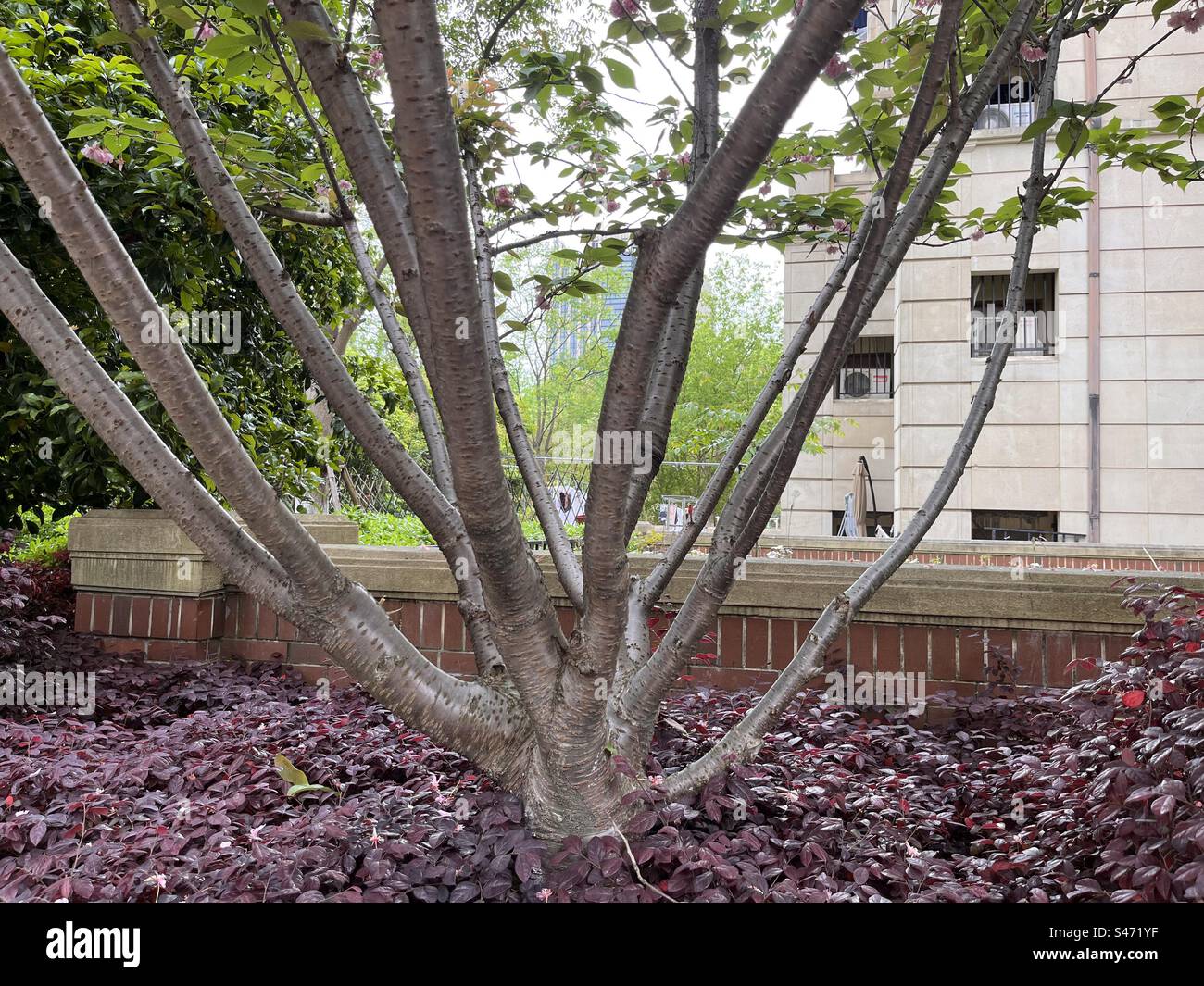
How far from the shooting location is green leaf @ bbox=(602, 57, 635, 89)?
253 cm

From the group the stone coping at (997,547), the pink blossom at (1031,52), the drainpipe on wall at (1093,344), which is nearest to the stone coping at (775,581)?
the pink blossom at (1031,52)

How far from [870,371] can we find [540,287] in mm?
13367

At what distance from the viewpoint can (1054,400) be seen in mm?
12367

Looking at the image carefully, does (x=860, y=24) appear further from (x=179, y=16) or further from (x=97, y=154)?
(x=179, y=16)

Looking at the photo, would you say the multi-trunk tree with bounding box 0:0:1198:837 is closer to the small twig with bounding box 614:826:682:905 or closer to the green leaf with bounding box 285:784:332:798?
the small twig with bounding box 614:826:682:905

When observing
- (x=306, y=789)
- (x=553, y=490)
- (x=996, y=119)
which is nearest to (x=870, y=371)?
(x=996, y=119)

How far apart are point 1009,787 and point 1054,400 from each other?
11.2 meters

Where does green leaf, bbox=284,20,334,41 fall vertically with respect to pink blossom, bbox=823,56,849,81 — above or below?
below

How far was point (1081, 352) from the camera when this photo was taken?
12.4 metres

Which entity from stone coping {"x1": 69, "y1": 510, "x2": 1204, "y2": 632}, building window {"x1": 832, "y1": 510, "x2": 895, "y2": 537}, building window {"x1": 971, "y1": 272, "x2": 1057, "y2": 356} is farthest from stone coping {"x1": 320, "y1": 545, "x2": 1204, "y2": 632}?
building window {"x1": 832, "y1": 510, "x2": 895, "y2": 537}

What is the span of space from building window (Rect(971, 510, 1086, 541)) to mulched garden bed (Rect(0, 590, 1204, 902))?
9.95 m

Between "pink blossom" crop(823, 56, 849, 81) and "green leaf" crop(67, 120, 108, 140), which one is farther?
"pink blossom" crop(823, 56, 849, 81)

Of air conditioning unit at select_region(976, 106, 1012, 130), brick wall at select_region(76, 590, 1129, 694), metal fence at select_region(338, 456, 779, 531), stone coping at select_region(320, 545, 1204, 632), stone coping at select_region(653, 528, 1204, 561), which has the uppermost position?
air conditioning unit at select_region(976, 106, 1012, 130)
